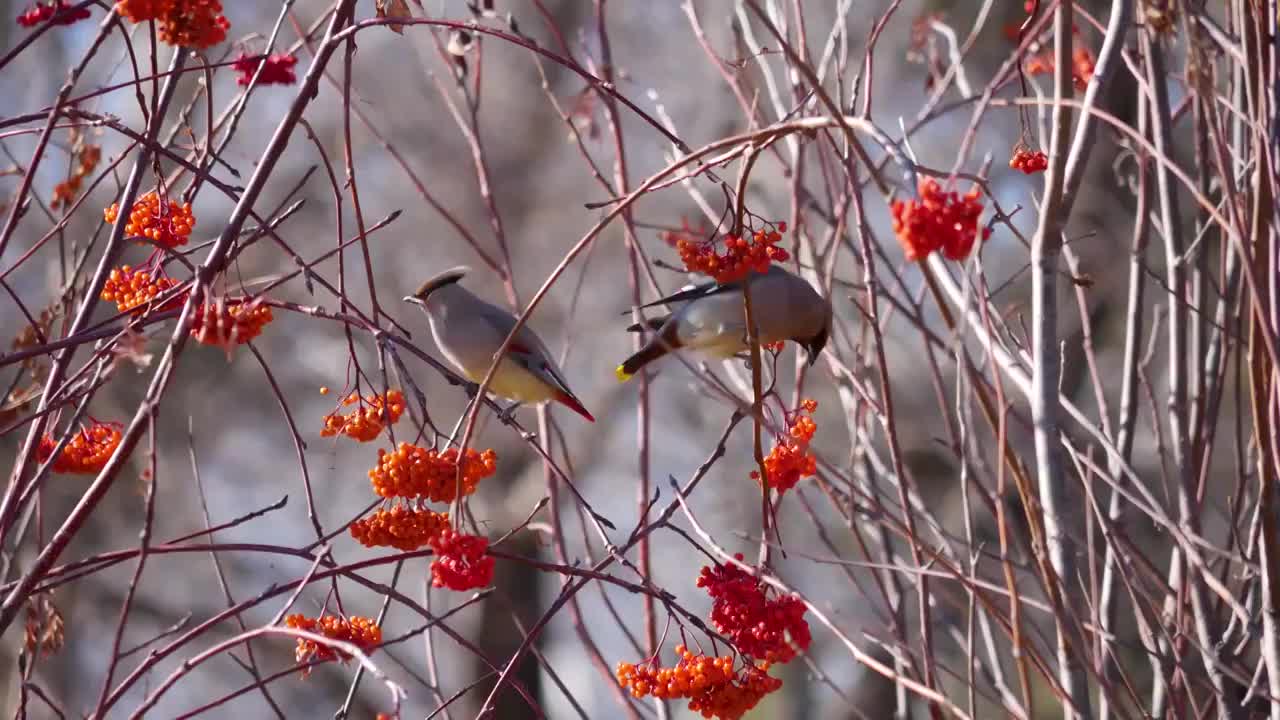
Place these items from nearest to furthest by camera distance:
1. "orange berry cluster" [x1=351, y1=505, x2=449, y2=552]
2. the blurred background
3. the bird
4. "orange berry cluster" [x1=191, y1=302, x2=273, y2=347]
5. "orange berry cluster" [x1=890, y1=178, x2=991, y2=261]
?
"orange berry cluster" [x1=890, y1=178, x2=991, y2=261] < "orange berry cluster" [x1=191, y1=302, x2=273, y2=347] < "orange berry cluster" [x1=351, y1=505, x2=449, y2=552] < the bird < the blurred background

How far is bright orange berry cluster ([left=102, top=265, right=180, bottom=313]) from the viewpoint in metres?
2.29

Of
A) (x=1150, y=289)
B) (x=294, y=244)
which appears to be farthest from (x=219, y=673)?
(x=1150, y=289)

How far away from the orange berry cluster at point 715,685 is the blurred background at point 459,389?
28.7ft

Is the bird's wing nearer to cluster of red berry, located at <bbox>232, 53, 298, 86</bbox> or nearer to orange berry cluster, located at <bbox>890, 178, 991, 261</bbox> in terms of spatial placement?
cluster of red berry, located at <bbox>232, 53, 298, 86</bbox>

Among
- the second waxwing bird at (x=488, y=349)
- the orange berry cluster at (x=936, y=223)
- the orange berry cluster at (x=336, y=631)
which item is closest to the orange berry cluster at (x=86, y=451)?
the orange berry cluster at (x=336, y=631)

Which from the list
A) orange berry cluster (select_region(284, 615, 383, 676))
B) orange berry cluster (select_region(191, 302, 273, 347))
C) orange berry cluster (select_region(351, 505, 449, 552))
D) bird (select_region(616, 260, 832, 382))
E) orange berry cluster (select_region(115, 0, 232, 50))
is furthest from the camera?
bird (select_region(616, 260, 832, 382))

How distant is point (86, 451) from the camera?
255cm

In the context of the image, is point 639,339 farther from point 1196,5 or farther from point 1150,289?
point 1150,289

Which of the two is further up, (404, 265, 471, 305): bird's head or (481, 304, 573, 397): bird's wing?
(404, 265, 471, 305): bird's head

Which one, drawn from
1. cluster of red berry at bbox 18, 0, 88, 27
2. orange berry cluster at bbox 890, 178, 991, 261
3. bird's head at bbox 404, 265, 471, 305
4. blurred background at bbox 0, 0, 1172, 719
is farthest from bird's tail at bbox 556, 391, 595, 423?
blurred background at bbox 0, 0, 1172, 719

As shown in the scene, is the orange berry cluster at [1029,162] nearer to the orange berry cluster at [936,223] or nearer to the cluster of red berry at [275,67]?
the orange berry cluster at [936,223]

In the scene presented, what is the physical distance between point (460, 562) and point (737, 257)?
23.4 inches

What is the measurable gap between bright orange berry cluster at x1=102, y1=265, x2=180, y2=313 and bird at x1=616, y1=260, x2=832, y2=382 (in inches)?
50.6

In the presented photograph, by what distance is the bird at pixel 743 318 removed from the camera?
346cm
